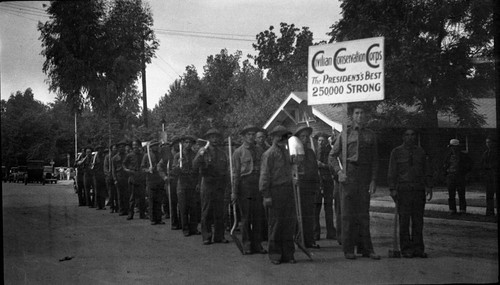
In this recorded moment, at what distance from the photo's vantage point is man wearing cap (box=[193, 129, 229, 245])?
919 centimetres

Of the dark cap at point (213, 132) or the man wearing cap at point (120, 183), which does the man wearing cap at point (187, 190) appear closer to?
the dark cap at point (213, 132)

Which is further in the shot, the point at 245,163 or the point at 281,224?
the point at 245,163

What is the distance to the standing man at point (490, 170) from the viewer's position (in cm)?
810

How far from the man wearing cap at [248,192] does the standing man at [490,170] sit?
10.8 ft

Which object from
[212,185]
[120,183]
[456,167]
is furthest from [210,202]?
[120,183]

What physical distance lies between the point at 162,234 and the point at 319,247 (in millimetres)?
3189

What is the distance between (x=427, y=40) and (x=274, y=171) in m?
2.50

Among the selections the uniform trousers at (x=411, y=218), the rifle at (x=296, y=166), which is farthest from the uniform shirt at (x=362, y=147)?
the rifle at (x=296, y=166)

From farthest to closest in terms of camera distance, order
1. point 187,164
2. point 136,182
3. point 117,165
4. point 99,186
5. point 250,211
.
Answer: point 99,186 < point 117,165 < point 136,182 < point 187,164 < point 250,211

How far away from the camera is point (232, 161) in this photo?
337 inches

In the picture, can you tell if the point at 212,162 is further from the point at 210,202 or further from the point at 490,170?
the point at 490,170

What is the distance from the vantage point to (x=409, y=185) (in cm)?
759

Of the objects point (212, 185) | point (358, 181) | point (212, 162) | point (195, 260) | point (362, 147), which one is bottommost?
point (195, 260)

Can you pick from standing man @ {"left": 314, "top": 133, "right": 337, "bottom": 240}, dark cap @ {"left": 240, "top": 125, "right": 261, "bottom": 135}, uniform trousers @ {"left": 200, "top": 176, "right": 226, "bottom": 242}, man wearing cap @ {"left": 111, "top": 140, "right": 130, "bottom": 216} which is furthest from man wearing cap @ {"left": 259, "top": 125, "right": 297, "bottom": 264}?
man wearing cap @ {"left": 111, "top": 140, "right": 130, "bottom": 216}
